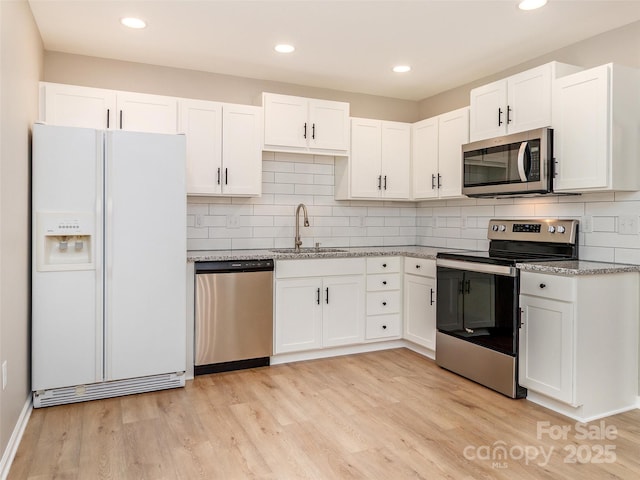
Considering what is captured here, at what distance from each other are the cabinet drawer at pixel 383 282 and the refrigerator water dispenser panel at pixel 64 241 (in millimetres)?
2199

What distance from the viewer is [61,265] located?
285 centimetres

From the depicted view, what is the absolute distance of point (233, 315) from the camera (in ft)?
11.4

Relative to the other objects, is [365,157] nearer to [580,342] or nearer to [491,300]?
[491,300]

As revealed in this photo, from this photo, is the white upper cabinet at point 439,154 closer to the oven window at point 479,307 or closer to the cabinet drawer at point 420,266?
the cabinet drawer at point 420,266

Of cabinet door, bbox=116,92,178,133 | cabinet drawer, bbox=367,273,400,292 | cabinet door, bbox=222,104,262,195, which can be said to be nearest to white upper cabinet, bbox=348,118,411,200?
cabinet drawer, bbox=367,273,400,292

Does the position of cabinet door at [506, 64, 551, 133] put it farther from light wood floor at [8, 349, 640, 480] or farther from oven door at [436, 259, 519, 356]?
light wood floor at [8, 349, 640, 480]

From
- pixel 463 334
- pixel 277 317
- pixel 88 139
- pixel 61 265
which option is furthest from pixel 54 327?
pixel 463 334

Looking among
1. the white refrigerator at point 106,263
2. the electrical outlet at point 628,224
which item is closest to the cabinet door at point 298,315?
the white refrigerator at point 106,263

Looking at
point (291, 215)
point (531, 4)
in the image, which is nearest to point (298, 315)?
point (291, 215)

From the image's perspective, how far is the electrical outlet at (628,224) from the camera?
2.91 metres

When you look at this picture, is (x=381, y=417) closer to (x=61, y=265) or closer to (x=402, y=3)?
(x=61, y=265)

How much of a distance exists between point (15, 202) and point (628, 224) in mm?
3593

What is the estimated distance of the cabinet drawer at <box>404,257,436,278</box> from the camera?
12.5ft

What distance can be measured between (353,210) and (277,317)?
1486mm
